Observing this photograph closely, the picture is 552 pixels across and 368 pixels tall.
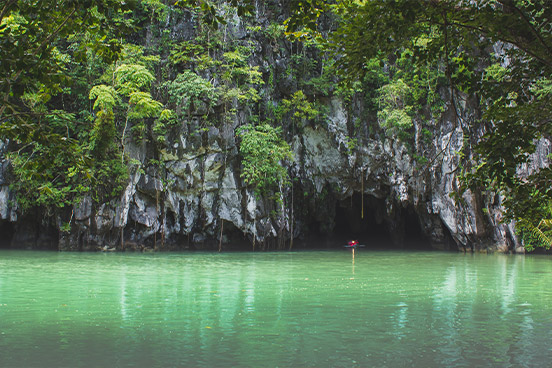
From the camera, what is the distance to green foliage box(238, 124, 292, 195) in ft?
63.9

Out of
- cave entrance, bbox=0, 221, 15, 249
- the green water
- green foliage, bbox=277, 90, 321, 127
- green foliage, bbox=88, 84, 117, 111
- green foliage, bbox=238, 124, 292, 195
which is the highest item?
green foliage, bbox=277, 90, 321, 127

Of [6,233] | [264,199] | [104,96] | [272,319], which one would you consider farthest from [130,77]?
[272,319]

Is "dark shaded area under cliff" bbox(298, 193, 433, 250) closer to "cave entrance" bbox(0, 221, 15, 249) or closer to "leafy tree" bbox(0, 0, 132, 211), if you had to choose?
"cave entrance" bbox(0, 221, 15, 249)

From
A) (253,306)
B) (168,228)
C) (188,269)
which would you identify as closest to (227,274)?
(188,269)

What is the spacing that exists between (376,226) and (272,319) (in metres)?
22.8

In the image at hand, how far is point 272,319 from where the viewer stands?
20.0 ft

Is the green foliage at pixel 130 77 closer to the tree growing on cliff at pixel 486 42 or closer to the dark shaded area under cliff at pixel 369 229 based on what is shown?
the dark shaded area under cliff at pixel 369 229

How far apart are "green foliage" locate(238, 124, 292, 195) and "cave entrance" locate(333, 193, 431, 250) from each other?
17.6 ft

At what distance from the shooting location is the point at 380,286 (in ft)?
30.8

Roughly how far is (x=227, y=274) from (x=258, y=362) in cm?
729

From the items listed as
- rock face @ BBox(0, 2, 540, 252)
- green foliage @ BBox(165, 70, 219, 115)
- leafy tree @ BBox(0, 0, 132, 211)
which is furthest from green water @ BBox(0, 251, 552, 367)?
green foliage @ BBox(165, 70, 219, 115)

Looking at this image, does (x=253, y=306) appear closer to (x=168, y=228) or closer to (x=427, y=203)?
(x=168, y=228)

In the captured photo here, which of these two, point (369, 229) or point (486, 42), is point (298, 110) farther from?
point (486, 42)

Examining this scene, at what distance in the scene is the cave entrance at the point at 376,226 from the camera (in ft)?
82.6
